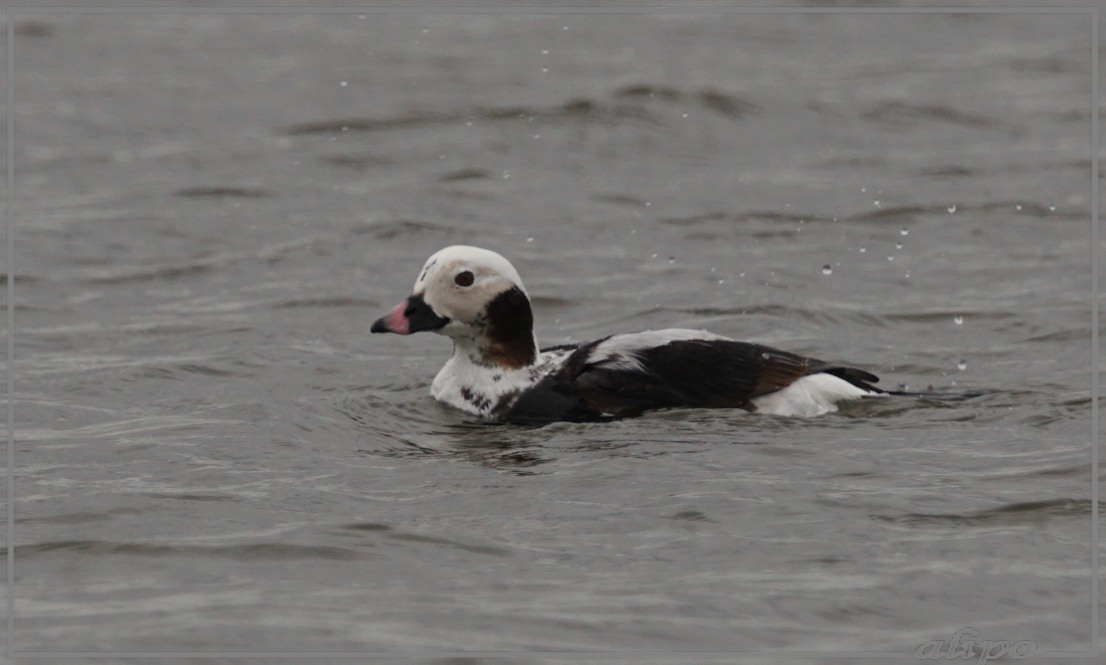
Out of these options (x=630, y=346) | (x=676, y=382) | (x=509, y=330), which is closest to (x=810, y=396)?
(x=676, y=382)

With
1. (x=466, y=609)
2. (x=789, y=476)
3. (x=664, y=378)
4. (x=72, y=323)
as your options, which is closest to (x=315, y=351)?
(x=72, y=323)

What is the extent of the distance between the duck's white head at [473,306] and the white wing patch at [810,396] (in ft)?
3.95

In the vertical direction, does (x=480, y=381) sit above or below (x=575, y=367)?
below

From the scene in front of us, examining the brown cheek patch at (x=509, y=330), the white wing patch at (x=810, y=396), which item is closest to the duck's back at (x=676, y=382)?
the white wing patch at (x=810, y=396)

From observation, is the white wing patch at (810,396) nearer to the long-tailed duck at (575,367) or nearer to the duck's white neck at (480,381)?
the long-tailed duck at (575,367)

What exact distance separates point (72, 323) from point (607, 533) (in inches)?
205

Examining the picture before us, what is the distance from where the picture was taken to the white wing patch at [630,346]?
820 cm

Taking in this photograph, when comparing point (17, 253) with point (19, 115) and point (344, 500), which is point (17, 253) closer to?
point (19, 115)

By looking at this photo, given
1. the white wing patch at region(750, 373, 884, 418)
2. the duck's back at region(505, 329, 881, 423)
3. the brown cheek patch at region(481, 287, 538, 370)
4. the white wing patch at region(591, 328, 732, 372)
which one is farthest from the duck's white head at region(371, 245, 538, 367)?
the white wing patch at region(750, 373, 884, 418)

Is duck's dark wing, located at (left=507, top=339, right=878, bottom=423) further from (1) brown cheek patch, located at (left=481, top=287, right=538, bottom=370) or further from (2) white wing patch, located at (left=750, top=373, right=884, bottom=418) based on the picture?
(1) brown cheek patch, located at (left=481, top=287, right=538, bottom=370)

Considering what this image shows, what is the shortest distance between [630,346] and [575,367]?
0.29 meters

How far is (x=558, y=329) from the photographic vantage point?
10695 mm

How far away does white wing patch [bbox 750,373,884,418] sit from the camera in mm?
8188

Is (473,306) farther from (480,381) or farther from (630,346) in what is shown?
(630,346)
